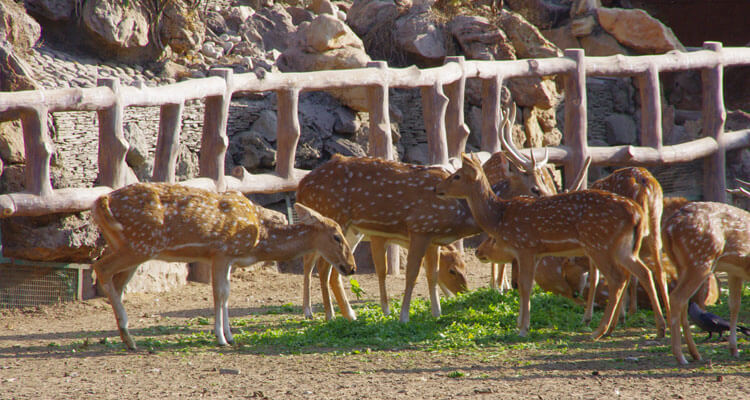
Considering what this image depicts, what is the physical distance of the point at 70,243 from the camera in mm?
8977

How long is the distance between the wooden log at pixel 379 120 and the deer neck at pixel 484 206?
3.37 meters

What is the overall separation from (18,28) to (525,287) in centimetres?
838

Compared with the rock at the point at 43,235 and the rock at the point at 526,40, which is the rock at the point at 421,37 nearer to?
the rock at the point at 526,40

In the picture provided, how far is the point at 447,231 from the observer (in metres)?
8.55

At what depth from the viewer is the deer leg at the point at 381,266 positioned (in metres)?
8.73


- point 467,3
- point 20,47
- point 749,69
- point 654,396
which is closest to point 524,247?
point 654,396

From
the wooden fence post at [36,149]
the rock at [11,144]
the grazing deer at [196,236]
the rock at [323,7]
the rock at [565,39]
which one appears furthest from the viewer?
the rock at [565,39]

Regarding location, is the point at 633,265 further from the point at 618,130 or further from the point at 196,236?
the point at 618,130

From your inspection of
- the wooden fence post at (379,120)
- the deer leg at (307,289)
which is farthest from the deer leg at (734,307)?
the wooden fence post at (379,120)

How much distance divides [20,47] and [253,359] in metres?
7.67

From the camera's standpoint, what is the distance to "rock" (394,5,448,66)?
14.4 meters

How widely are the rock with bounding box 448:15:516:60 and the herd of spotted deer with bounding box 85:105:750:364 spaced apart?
5456 mm

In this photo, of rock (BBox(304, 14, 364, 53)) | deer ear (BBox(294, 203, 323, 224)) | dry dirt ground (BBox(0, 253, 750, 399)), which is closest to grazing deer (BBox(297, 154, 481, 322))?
deer ear (BBox(294, 203, 323, 224))

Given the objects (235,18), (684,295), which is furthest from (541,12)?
(684,295)
